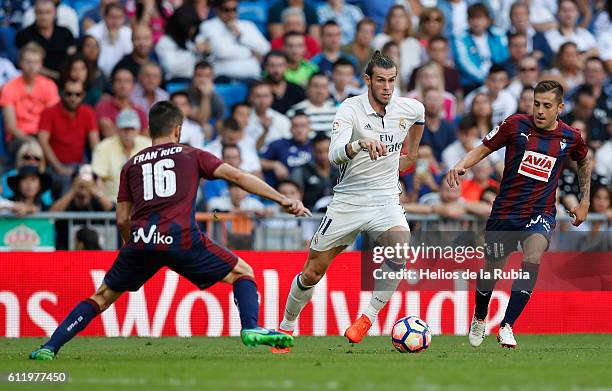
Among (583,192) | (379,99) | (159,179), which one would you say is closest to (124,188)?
(159,179)

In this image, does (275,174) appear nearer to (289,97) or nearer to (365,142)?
(289,97)

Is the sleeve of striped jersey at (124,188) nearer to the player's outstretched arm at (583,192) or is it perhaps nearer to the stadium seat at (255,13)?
the player's outstretched arm at (583,192)

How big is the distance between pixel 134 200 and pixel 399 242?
2.88 m

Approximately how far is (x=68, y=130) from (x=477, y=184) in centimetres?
599

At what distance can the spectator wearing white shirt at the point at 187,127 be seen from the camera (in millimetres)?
18234

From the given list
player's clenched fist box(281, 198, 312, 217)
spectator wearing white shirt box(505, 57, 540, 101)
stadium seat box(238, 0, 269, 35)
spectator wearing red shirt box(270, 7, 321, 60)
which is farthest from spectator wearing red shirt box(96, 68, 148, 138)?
player's clenched fist box(281, 198, 312, 217)

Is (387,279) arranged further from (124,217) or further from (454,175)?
(124,217)

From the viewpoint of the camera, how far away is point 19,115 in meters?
18.0

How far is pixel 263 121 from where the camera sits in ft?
62.2

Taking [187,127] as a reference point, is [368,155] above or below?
below

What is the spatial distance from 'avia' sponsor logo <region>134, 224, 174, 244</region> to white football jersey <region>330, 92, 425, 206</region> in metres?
2.51

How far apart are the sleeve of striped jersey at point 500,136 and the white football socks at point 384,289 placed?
1.53 metres

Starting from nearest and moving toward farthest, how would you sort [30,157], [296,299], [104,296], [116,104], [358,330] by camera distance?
[104,296] < [358,330] < [296,299] < [30,157] < [116,104]

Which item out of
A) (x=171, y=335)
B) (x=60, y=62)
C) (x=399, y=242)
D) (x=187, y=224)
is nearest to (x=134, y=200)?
(x=187, y=224)
